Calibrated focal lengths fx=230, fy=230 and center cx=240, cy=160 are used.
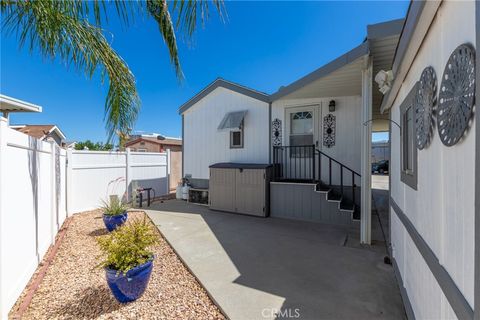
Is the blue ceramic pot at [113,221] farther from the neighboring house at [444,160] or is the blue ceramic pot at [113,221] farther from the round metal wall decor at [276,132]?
the neighboring house at [444,160]

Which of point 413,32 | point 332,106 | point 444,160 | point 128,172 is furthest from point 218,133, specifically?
point 444,160

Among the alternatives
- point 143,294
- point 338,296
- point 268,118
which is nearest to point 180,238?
point 143,294

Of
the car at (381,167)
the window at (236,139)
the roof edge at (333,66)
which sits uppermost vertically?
the roof edge at (333,66)

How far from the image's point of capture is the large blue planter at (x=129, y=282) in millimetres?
2533

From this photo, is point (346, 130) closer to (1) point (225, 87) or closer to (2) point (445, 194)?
(1) point (225, 87)

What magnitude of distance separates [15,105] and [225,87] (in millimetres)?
6256

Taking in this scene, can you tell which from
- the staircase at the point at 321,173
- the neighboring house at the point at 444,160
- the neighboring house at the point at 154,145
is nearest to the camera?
the neighboring house at the point at 444,160

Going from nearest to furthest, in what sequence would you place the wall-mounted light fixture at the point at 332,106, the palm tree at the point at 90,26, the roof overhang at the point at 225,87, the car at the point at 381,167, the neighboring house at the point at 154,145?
the palm tree at the point at 90,26 → the wall-mounted light fixture at the point at 332,106 → the roof overhang at the point at 225,87 → the car at the point at 381,167 → the neighboring house at the point at 154,145

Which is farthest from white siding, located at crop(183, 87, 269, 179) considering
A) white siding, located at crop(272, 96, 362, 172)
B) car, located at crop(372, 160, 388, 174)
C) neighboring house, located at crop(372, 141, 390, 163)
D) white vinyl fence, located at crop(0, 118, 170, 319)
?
neighboring house, located at crop(372, 141, 390, 163)

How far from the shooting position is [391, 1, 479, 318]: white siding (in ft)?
3.57

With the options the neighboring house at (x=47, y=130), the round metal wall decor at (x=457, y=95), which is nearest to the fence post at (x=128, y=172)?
the neighboring house at (x=47, y=130)

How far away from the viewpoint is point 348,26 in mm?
5605

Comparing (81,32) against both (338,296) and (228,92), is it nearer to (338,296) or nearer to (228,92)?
(338,296)

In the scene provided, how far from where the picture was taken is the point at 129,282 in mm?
2574
